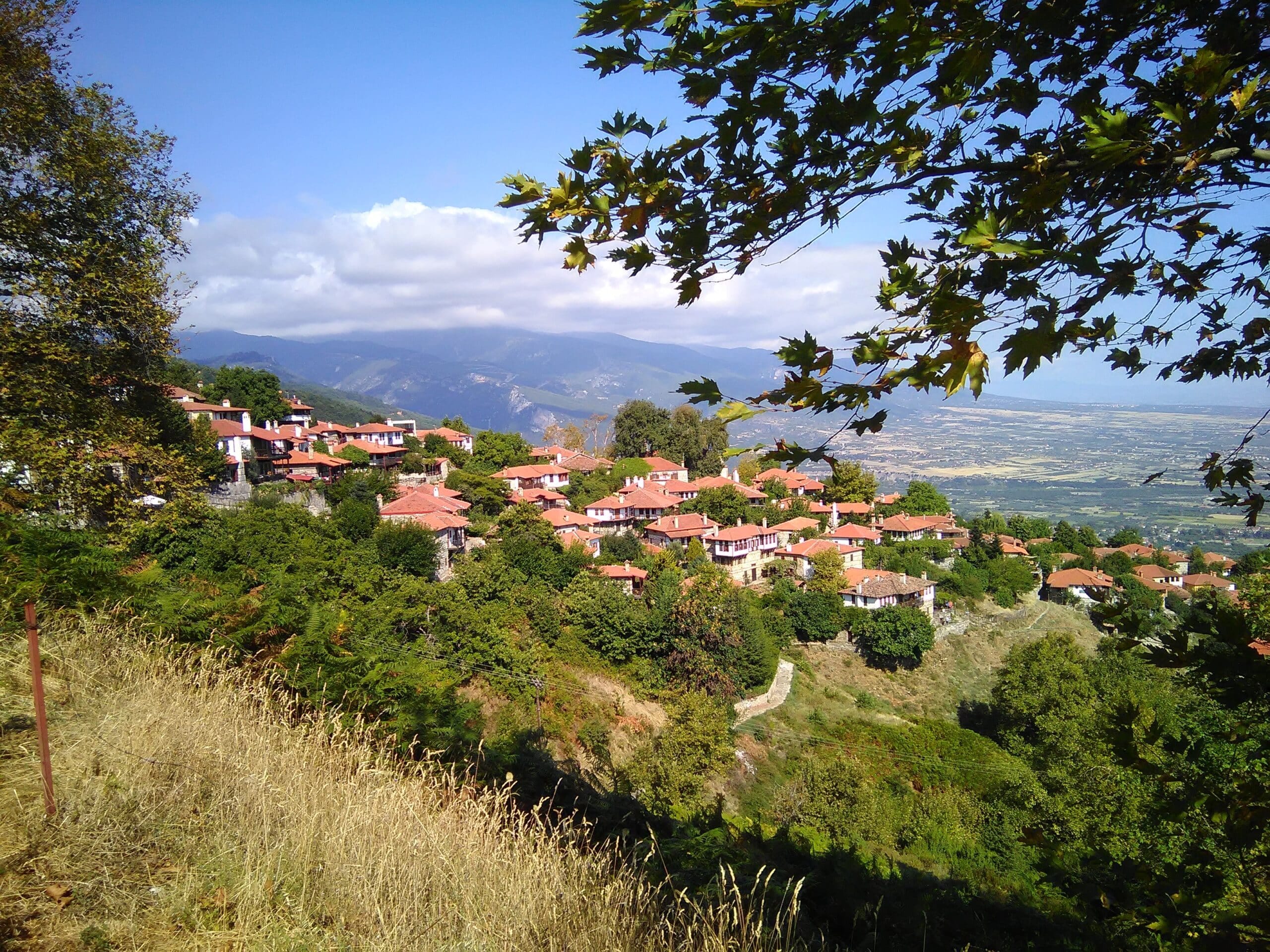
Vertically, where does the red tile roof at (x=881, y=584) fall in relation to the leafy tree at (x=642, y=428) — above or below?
below

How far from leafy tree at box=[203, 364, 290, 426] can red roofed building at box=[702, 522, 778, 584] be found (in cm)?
2200

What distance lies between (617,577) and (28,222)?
64.2 ft

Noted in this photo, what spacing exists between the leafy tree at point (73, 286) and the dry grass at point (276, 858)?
5664 mm

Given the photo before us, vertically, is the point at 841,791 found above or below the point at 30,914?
below

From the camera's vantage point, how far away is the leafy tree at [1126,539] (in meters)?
45.0

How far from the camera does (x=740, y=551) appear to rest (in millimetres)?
30875

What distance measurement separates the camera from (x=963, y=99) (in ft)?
6.28

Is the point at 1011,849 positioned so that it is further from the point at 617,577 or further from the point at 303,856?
the point at 303,856

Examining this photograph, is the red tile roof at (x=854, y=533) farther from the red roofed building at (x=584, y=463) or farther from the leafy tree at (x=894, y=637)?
the red roofed building at (x=584, y=463)

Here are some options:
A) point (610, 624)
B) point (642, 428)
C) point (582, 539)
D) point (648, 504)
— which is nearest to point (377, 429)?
point (642, 428)

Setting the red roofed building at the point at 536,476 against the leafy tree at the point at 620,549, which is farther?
the red roofed building at the point at 536,476

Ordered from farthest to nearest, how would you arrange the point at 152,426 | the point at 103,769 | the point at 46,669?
1. the point at 152,426
2. the point at 46,669
3. the point at 103,769

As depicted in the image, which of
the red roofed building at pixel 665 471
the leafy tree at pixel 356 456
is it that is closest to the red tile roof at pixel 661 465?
the red roofed building at pixel 665 471

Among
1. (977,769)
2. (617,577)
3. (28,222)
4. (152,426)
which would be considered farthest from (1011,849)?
(28,222)
